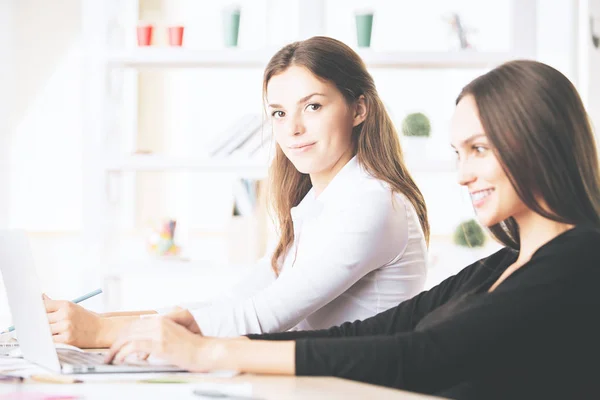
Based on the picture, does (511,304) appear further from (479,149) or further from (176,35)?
(176,35)

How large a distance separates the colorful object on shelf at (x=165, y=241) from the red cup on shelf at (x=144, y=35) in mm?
730

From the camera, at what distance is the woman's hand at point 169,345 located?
1339 mm

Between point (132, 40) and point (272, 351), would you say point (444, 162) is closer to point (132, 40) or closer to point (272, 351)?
point (132, 40)

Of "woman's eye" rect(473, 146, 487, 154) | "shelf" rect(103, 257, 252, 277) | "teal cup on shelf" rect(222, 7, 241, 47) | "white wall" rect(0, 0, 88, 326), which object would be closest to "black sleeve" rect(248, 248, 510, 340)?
"woman's eye" rect(473, 146, 487, 154)

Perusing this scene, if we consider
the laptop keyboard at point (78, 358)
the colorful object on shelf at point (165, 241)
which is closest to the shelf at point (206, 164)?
the colorful object on shelf at point (165, 241)

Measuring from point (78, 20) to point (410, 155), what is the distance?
5.76 feet

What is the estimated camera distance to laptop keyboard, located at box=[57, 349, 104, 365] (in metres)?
1.45

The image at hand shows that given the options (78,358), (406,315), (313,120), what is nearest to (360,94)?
(313,120)

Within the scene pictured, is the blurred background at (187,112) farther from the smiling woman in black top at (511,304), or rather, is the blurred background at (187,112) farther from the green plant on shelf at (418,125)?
the smiling woman in black top at (511,304)

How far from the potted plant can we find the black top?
229cm

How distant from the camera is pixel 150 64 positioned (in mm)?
3592

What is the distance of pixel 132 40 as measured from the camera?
13.3 ft

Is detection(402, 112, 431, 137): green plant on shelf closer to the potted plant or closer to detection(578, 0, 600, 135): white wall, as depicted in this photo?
the potted plant

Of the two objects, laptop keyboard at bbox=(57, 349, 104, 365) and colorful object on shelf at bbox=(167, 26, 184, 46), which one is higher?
colorful object on shelf at bbox=(167, 26, 184, 46)
